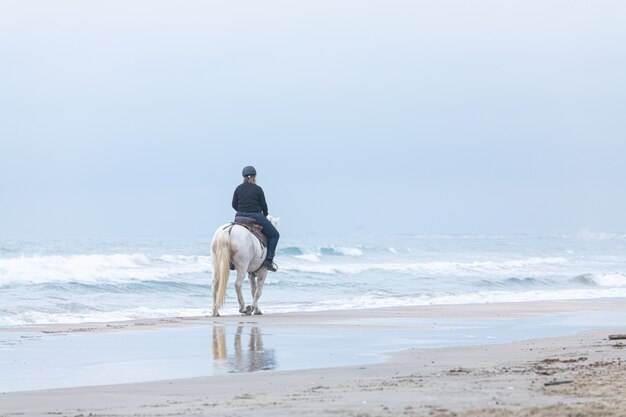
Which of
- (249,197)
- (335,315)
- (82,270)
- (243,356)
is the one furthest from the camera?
(82,270)

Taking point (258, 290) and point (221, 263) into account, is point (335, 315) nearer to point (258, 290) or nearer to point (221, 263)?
point (258, 290)

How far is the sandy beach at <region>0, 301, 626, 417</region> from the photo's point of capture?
6.70 m

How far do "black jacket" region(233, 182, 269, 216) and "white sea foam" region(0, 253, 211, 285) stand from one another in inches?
427

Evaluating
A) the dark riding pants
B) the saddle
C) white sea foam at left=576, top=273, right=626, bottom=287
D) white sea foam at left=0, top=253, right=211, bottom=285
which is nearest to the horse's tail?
the saddle

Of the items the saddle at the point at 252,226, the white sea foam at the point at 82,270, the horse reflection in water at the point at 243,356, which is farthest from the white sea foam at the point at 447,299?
the white sea foam at the point at 82,270

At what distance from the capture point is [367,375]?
8875 millimetres

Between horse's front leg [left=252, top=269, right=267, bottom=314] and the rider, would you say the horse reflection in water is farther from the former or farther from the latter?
horse's front leg [left=252, top=269, right=267, bottom=314]

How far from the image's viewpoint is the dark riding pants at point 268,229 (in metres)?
16.9

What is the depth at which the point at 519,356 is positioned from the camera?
33.9 feet

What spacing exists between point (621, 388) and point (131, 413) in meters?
3.13

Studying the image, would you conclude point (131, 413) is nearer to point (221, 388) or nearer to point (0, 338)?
point (221, 388)

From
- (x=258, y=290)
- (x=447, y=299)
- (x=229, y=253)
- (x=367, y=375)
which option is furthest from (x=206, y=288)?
(x=367, y=375)

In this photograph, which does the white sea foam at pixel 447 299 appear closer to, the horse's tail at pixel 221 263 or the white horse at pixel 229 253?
the white horse at pixel 229 253

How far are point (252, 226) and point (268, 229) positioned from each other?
306 mm
